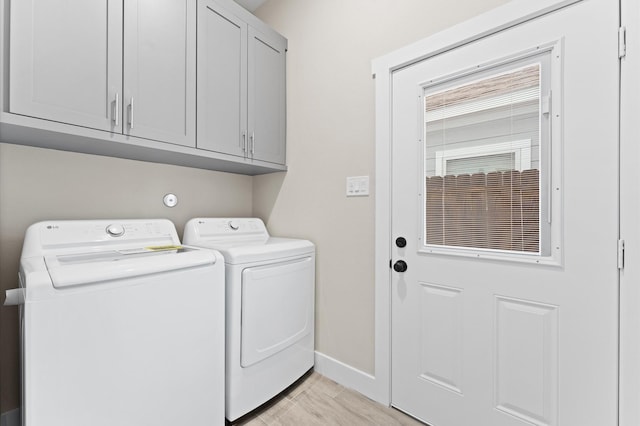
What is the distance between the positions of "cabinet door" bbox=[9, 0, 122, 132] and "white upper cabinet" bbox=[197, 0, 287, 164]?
0.43m

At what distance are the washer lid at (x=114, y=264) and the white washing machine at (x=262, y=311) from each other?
237 mm

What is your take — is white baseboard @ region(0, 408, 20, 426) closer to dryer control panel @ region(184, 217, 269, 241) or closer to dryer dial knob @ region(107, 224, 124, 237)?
dryer dial knob @ region(107, 224, 124, 237)

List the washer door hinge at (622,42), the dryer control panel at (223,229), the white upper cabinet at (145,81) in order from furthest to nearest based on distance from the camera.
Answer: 1. the dryer control panel at (223,229)
2. the white upper cabinet at (145,81)
3. the washer door hinge at (622,42)

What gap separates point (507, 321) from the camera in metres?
1.25

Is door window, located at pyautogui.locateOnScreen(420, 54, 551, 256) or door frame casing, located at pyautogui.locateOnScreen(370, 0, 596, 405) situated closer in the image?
door window, located at pyautogui.locateOnScreen(420, 54, 551, 256)

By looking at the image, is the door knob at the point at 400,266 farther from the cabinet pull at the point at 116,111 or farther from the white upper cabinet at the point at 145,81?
the cabinet pull at the point at 116,111

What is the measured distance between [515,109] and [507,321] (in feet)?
3.08

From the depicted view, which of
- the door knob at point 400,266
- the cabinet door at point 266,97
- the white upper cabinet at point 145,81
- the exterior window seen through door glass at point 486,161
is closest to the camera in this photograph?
the white upper cabinet at point 145,81

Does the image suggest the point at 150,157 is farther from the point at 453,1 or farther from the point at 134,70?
the point at 453,1

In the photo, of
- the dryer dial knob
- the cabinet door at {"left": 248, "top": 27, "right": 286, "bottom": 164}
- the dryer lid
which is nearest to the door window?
the dryer lid

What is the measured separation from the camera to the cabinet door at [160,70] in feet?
4.45

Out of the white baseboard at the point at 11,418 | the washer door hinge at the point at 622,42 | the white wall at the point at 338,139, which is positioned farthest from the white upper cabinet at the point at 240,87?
the washer door hinge at the point at 622,42

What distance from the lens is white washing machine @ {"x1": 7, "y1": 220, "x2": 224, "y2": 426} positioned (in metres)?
0.89

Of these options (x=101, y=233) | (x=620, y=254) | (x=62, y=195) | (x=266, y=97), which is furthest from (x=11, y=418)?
(x=620, y=254)
